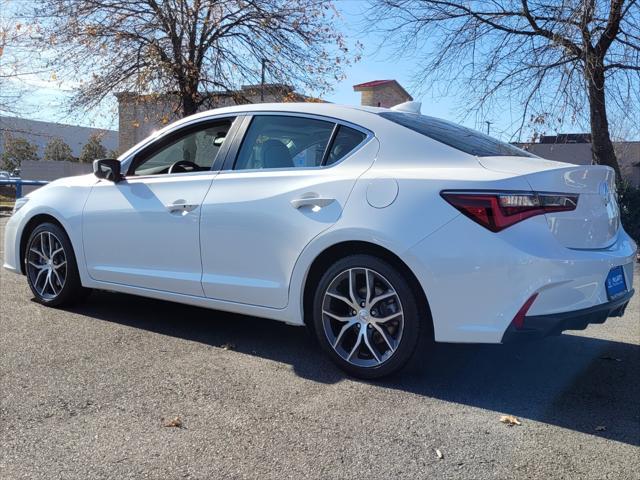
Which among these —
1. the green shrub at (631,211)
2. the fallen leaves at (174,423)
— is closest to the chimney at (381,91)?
the green shrub at (631,211)

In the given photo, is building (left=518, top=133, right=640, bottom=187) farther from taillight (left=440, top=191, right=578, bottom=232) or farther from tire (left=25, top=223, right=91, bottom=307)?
taillight (left=440, top=191, right=578, bottom=232)

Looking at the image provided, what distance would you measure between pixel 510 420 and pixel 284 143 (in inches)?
91.0

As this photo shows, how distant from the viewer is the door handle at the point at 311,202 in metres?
3.77

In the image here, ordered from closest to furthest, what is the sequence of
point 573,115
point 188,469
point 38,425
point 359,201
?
point 188,469 < point 38,425 < point 359,201 < point 573,115

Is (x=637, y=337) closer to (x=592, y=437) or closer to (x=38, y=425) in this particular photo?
(x=592, y=437)

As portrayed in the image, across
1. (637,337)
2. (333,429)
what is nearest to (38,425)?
(333,429)

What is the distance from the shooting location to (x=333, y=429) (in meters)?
3.09

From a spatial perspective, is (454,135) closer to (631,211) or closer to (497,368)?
(497,368)

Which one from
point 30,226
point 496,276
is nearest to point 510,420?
point 496,276

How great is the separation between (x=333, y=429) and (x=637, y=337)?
11.0 feet

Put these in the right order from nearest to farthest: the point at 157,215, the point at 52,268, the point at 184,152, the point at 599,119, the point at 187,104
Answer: the point at 157,215 < the point at 184,152 < the point at 52,268 < the point at 599,119 < the point at 187,104

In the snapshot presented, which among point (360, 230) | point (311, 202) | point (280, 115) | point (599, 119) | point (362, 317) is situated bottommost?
point (362, 317)

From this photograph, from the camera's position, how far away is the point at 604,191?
3.69 metres

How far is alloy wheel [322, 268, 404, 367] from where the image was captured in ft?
11.9
